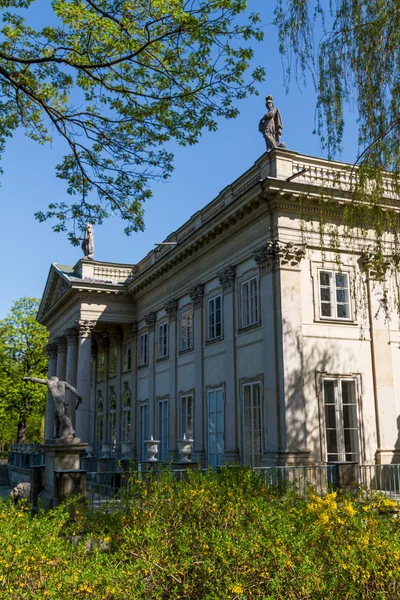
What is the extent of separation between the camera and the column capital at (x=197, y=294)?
24422 millimetres

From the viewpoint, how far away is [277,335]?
18641mm

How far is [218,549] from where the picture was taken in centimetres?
592

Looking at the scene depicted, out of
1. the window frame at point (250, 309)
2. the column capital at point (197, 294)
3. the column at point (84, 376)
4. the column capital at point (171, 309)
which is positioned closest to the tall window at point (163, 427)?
the column capital at point (171, 309)

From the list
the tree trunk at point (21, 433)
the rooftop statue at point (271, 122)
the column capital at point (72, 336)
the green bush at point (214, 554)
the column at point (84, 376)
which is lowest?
the green bush at point (214, 554)

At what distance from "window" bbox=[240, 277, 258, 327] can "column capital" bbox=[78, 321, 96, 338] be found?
509 inches

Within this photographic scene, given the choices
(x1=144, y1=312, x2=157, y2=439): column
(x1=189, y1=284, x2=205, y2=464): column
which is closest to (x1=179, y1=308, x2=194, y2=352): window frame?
(x1=189, y1=284, x2=205, y2=464): column

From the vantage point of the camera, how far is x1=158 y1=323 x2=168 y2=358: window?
2861 cm

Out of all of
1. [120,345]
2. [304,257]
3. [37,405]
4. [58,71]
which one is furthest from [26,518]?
[37,405]

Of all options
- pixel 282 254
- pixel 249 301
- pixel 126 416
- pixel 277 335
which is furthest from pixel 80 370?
pixel 282 254

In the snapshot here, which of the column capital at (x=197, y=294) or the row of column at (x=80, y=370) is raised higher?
the column capital at (x=197, y=294)

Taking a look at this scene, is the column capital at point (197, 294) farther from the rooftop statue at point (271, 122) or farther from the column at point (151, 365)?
the rooftop statue at point (271, 122)

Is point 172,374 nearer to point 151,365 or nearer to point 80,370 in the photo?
point 151,365

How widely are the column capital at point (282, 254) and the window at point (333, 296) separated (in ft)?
3.51

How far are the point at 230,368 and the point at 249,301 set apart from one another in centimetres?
251
